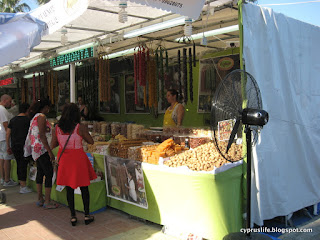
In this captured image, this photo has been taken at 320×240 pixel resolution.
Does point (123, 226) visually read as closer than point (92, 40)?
Yes

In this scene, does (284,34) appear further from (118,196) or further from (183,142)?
(118,196)

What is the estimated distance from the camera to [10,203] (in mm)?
5438

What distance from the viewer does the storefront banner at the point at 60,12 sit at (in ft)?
11.7

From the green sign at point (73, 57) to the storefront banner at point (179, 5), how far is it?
274 centimetres

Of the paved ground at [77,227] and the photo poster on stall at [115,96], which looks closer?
the paved ground at [77,227]

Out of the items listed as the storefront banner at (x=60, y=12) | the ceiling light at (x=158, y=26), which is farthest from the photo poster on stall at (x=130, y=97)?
the storefront banner at (x=60, y=12)

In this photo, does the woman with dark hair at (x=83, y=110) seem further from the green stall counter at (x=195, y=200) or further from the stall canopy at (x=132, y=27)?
the green stall counter at (x=195, y=200)

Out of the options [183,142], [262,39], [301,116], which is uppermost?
[262,39]

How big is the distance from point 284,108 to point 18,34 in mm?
3948

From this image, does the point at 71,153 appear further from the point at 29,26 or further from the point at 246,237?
the point at 246,237

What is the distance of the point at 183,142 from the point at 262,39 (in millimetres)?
1869

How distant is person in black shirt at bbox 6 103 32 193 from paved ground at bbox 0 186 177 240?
1.01m

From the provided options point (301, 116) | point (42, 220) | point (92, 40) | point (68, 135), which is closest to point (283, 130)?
point (301, 116)

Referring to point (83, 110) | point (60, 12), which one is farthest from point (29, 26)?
point (83, 110)
